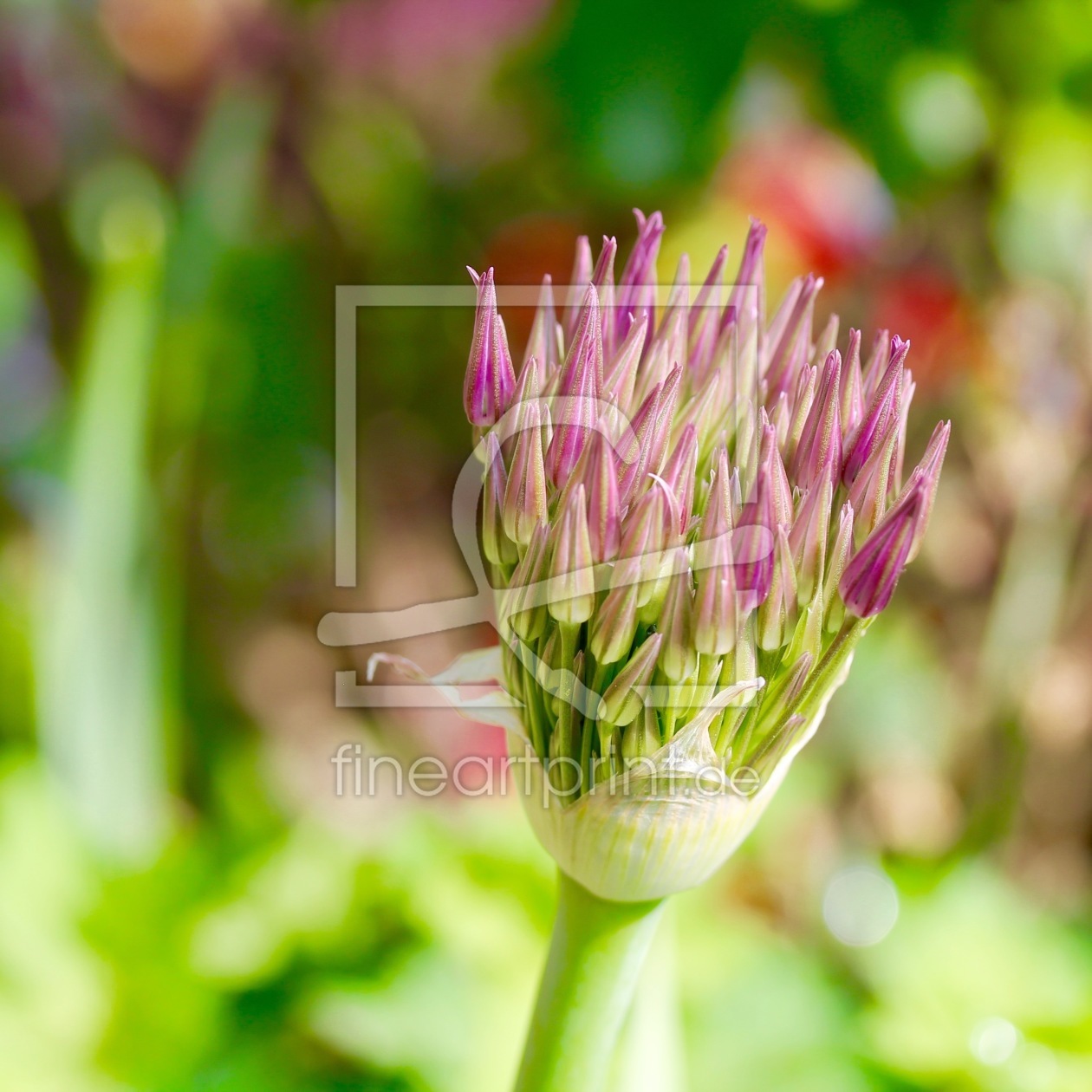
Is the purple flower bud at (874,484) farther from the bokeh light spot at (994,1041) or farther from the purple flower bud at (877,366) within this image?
the bokeh light spot at (994,1041)

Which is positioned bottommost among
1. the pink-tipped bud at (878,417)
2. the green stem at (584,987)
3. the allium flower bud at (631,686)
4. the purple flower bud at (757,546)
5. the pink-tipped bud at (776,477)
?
the green stem at (584,987)

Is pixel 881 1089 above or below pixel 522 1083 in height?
below

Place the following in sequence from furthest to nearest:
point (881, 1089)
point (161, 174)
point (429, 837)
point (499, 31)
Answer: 1. point (161, 174)
2. point (499, 31)
3. point (429, 837)
4. point (881, 1089)

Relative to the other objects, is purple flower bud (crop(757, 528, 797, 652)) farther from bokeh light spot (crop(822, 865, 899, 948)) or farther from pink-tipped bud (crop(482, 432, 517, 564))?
bokeh light spot (crop(822, 865, 899, 948))

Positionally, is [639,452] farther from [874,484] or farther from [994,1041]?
[994,1041]

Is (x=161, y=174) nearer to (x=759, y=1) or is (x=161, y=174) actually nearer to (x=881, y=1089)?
(x=759, y=1)

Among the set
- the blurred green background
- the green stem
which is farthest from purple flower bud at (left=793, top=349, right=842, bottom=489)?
the blurred green background

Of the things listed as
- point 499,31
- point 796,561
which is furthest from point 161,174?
point 796,561

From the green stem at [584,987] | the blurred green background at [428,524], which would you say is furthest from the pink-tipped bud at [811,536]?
the blurred green background at [428,524]
